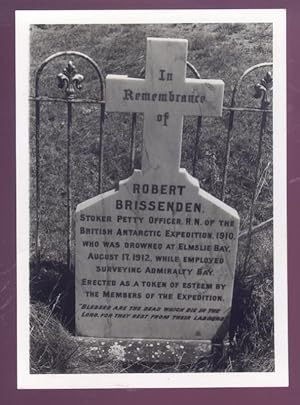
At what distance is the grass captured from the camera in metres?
2.80

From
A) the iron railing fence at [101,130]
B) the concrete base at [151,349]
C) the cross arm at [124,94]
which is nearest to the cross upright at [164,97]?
the cross arm at [124,94]

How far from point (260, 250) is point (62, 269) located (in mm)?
990

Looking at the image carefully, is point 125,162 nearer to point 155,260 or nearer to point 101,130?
point 101,130

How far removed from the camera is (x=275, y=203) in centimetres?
271

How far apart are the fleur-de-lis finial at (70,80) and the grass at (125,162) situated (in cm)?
13

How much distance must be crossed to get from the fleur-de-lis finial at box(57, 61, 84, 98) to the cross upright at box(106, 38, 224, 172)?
0.67 ft

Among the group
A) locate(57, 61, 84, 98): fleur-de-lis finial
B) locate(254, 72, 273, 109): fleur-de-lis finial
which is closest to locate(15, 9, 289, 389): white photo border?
locate(254, 72, 273, 109): fleur-de-lis finial

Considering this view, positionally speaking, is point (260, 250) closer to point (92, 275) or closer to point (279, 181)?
point (279, 181)

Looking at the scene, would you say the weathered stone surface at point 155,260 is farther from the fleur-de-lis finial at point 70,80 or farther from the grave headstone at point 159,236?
the fleur-de-lis finial at point 70,80

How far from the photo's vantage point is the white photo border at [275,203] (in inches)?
103

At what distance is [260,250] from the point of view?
3.03 meters

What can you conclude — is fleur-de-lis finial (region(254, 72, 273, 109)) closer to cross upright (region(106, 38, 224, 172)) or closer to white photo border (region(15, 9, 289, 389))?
white photo border (region(15, 9, 289, 389))

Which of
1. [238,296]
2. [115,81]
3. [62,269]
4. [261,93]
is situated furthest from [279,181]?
[62,269]

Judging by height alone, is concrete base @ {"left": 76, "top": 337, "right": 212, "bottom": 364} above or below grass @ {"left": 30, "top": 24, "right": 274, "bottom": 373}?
below
